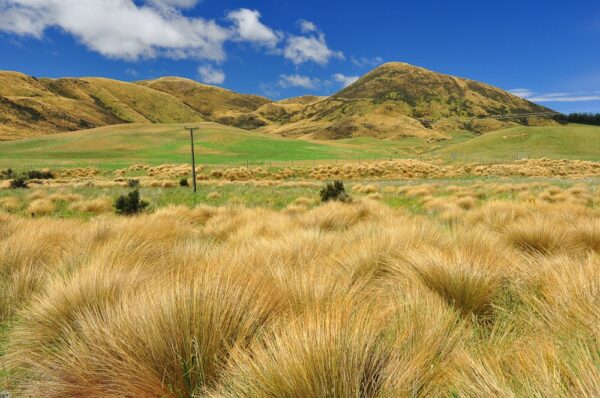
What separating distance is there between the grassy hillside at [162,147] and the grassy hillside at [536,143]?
23.7m

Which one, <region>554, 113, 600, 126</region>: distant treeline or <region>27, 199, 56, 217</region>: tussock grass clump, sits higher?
<region>554, 113, 600, 126</region>: distant treeline

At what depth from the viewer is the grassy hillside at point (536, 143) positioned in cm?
8875

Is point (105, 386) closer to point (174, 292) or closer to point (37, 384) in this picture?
point (37, 384)

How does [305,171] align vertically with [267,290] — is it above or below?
below

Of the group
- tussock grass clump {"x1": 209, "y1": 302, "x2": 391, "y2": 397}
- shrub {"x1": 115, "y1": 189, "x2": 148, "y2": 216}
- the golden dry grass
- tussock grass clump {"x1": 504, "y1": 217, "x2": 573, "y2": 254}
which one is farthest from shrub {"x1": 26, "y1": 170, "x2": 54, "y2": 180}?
tussock grass clump {"x1": 209, "y1": 302, "x2": 391, "y2": 397}

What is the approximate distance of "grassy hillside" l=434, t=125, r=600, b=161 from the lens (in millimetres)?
88750

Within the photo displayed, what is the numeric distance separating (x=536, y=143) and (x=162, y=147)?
94426mm

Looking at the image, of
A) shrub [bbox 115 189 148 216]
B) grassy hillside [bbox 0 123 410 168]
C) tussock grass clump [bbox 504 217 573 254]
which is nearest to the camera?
tussock grass clump [bbox 504 217 573 254]

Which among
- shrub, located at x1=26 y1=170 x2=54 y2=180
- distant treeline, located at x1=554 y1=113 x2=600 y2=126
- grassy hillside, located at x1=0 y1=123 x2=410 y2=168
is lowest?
shrub, located at x1=26 y1=170 x2=54 y2=180

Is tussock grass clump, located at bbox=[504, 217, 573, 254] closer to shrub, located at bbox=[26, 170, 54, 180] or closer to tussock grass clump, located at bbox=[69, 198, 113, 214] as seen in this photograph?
tussock grass clump, located at bbox=[69, 198, 113, 214]

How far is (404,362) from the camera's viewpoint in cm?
191

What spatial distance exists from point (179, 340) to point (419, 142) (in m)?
151

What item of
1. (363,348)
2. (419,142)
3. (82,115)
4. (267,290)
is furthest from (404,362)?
(82,115)

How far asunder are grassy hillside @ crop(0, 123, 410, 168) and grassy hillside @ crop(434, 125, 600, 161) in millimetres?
23715
